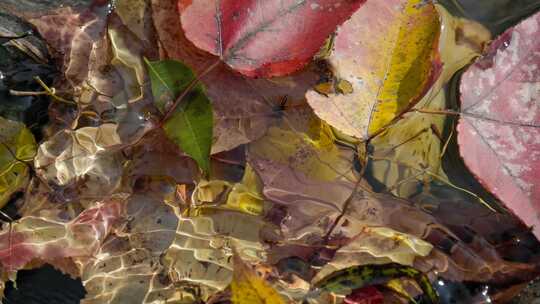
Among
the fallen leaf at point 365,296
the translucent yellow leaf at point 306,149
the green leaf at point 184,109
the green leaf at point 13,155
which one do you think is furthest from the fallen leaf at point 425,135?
the green leaf at point 13,155

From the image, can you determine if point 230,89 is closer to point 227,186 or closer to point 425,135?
point 227,186

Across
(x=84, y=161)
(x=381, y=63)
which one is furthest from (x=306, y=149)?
(x=84, y=161)

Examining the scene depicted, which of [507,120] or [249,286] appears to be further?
[507,120]

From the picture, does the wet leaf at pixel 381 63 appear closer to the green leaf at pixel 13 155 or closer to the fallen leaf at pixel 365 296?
the fallen leaf at pixel 365 296

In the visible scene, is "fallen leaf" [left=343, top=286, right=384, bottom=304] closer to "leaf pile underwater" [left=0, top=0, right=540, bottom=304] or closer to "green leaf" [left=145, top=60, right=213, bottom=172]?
"leaf pile underwater" [left=0, top=0, right=540, bottom=304]

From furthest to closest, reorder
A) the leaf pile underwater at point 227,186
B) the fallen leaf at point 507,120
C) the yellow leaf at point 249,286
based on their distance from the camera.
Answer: the leaf pile underwater at point 227,186
the fallen leaf at point 507,120
the yellow leaf at point 249,286

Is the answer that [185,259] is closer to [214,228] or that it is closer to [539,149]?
[214,228]
